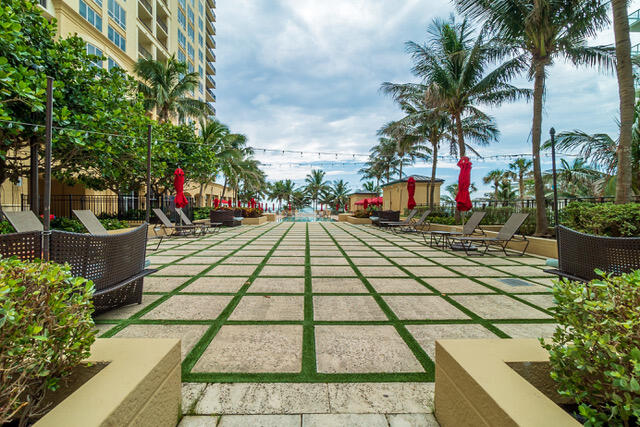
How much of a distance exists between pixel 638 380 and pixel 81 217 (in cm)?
700

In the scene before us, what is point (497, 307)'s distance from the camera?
318cm

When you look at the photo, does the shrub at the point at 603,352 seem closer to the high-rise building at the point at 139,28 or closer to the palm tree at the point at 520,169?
the high-rise building at the point at 139,28

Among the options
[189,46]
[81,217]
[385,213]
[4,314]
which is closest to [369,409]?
[4,314]

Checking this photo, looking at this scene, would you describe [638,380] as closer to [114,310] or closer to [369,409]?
[369,409]

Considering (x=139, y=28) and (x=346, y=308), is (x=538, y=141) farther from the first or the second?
(x=139, y=28)

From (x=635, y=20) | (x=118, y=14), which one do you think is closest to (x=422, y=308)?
(x=118, y=14)

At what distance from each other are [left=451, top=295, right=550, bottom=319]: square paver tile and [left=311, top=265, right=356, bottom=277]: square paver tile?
69.1 inches

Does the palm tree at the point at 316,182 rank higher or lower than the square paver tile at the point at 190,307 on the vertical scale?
higher

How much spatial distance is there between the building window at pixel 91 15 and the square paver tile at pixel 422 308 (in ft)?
67.6

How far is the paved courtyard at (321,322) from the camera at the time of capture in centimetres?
174

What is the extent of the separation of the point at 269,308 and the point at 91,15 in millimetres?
20771

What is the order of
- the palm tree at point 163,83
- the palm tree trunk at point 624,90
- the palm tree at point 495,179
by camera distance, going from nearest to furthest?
the palm tree trunk at point 624,90
the palm tree at point 163,83
the palm tree at point 495,179

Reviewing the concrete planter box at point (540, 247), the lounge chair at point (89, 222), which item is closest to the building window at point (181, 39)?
the lounge chair at point (89, 222)

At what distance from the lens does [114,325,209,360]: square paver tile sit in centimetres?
236
